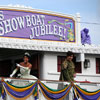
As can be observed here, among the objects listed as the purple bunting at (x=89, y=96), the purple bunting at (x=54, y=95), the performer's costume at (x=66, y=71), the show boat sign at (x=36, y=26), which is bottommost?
the purple bunting at (x=89, y=96)

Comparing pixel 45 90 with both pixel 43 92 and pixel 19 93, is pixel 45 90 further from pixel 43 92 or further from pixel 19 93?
pixel 19 93

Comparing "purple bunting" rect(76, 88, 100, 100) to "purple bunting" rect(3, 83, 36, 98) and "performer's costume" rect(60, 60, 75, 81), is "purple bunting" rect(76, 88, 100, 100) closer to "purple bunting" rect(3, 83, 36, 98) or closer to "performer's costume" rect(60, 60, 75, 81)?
"performer's costume" rect(60, 60, 75, 81)

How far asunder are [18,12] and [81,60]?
448 centimetres

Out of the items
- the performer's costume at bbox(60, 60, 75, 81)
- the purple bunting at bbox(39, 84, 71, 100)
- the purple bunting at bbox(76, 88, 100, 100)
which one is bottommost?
the purple bunting at bbox(76, 88, 100, 100)

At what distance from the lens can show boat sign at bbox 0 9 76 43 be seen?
17.1 m

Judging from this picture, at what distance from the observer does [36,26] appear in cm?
1798

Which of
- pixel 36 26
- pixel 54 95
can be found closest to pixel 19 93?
pixel 54 95

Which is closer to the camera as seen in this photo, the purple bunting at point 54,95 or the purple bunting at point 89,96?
the purple bunting at point 54,95

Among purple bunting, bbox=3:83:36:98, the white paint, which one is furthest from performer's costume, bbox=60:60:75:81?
the white paint

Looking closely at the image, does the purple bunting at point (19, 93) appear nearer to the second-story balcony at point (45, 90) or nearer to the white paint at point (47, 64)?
the second-story balcony at point (45, 90)

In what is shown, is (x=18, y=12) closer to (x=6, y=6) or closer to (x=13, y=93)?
→ (x=6, y=6)

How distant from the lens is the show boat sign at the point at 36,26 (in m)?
17.1

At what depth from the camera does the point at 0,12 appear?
16953 mm

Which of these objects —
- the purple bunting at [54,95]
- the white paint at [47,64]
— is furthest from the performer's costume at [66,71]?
the white paint at [47,64]
